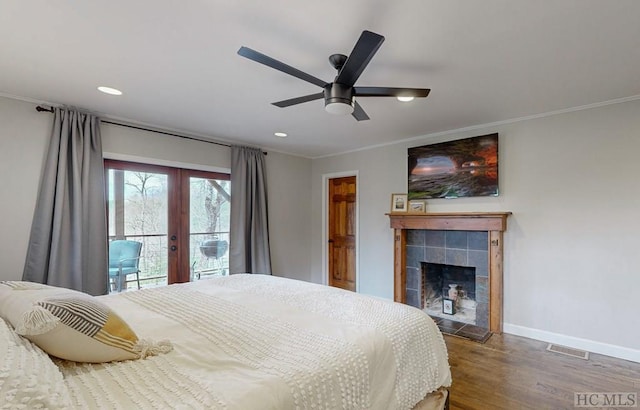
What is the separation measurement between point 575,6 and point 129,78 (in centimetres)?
303

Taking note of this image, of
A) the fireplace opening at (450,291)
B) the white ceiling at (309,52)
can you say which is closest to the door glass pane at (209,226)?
the white ceiling at (309,52)

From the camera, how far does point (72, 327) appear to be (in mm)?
1084

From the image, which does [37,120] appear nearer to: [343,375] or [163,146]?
[163,146]

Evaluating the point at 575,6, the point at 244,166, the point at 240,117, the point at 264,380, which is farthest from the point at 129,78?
the point at 575,6

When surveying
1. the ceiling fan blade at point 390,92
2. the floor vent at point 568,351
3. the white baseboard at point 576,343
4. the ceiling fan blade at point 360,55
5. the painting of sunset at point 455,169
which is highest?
the ceiling fan blade at point 360,55

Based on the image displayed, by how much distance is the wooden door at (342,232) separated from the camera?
528cm

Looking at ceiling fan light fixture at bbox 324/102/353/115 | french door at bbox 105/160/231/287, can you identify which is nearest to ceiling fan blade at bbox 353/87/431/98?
ceiling fan light fixture at bbox 324/102/353/115

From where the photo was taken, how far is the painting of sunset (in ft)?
11.9

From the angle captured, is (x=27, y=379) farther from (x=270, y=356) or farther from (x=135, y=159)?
(x=135, y=159)

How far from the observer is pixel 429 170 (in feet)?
13.5

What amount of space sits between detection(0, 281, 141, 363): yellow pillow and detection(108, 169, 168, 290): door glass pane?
8.37 ft

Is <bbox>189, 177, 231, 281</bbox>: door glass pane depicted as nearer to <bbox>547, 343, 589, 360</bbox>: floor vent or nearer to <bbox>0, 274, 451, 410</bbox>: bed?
<bbox>0, 274, 451, 410</bbox>: bed

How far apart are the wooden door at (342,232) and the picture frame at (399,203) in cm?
90

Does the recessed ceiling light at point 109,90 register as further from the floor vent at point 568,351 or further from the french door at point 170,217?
the floor vent at point 568,351
